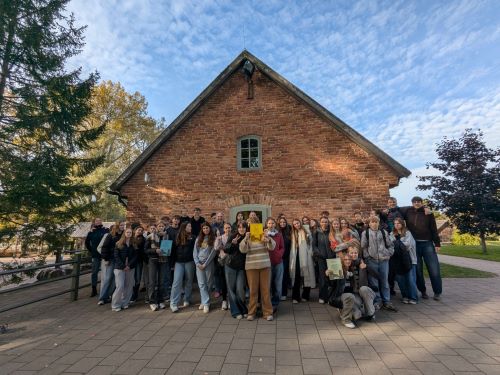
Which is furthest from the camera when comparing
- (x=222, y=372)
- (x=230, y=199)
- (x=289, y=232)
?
(x=230, y=199)

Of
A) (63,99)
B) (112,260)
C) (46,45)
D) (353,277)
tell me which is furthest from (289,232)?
(46,45)

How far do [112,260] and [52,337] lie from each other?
202 centimetres

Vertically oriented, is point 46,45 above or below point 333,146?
above

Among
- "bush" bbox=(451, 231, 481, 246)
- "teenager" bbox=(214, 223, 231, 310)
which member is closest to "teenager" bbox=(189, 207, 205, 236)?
"teenager" bbox=(214, 223, 231, 310)

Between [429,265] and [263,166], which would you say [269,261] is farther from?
[263,166]

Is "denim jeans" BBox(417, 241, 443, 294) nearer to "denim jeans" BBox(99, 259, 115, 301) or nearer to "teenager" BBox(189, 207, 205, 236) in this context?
"teenager" BBox(189, 207, 205, 236)

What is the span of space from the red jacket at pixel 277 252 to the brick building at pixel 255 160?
2745 mm

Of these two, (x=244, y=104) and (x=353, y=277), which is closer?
(x=353, y=277)

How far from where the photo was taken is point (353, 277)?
5.07 m

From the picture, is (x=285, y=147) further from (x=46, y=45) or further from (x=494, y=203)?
(x=494, y=203)

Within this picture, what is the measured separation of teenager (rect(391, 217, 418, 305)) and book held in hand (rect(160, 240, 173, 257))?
4.97 meters

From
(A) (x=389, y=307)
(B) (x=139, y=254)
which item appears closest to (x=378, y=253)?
(A) (x=389, y=307)

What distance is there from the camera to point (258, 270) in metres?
5.29

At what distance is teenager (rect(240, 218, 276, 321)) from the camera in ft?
17.2
